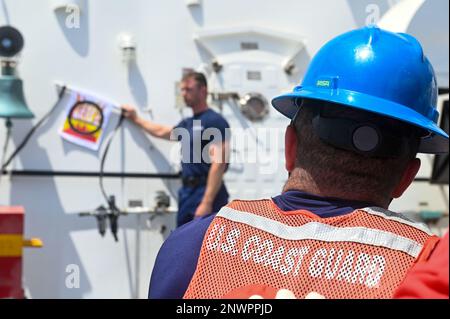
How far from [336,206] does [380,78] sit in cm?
28

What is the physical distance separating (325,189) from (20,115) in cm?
316

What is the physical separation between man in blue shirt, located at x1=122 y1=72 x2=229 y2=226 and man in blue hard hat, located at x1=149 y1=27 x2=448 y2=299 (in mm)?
2913

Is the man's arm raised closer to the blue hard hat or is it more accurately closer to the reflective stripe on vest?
the blue hard hat

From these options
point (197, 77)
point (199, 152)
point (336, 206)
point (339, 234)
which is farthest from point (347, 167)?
point (199, 152)

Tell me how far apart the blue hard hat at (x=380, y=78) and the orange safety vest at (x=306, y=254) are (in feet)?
0.75

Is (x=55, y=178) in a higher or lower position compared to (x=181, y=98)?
lower

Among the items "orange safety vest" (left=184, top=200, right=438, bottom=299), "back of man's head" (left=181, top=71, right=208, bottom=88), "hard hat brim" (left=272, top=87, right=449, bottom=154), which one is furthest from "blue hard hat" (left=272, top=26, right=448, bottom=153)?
"back of man's head" (left=181, top=71, right=208, bottom=88)

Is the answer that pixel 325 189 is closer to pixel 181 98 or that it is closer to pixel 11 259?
pixel 11 259

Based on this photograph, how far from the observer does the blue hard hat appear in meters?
1.42

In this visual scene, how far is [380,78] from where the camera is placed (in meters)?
1.43

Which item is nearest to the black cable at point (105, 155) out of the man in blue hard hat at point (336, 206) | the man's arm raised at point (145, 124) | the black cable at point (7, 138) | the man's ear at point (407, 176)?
the man's arm raised at point (145, 124)

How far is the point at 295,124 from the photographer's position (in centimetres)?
151

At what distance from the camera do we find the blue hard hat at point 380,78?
1418 millimetres

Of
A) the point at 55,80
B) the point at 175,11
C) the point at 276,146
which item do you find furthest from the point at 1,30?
the point at 276,146
